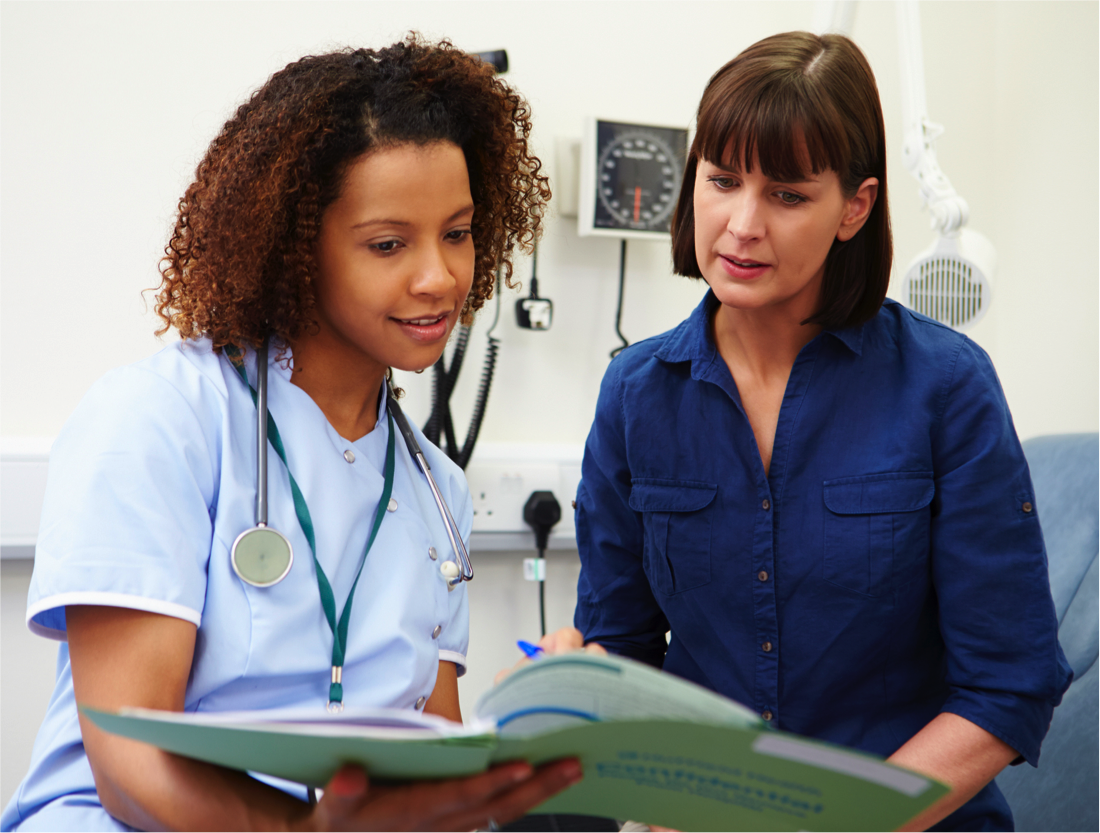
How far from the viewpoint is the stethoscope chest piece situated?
83cm

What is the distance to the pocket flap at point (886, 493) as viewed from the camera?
3.37ft

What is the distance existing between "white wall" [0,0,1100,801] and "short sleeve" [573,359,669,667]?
656mm

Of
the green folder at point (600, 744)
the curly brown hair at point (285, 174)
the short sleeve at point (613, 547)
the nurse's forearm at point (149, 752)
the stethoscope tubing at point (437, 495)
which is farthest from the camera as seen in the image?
the short sleeve at point (613, 547)

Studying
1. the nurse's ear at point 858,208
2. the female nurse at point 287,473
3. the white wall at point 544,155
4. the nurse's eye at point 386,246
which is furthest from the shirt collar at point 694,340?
the white wall at point 544,155

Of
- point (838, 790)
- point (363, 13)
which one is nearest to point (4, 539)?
point (363, 13)

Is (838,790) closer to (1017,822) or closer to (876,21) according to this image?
(1017,822)

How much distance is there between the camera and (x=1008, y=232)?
6.72ft

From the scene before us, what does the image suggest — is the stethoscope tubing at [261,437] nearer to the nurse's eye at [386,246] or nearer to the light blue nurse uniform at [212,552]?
the light blue nurse uniform at [212,552]

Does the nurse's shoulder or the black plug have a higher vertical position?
the nurse's shoulder

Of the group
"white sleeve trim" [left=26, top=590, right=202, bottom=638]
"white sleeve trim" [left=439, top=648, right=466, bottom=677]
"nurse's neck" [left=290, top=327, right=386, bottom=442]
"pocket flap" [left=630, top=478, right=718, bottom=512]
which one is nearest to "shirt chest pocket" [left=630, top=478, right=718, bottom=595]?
"pocket flap" [left=630, top=478, right=718, bottom=512]

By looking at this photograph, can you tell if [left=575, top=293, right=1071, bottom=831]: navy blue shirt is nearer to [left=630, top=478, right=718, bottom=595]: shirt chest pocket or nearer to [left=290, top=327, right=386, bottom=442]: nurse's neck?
[left=630, top=478, right=718, bottom=595]: shirt chest pocket

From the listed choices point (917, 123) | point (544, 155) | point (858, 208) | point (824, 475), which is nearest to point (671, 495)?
point (824, 475)

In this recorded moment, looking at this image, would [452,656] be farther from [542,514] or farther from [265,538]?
[542,514]

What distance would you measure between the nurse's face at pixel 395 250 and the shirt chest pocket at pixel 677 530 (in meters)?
0.34
